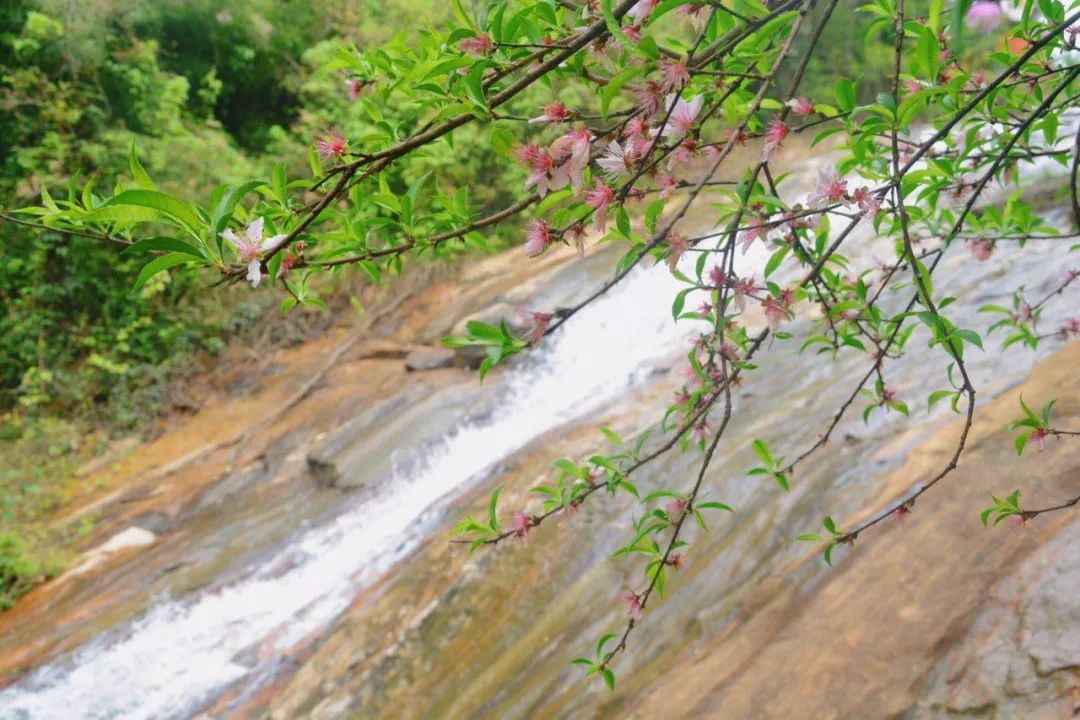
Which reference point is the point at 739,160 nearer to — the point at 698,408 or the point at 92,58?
the point at 92,58

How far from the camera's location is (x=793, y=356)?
5.10 m

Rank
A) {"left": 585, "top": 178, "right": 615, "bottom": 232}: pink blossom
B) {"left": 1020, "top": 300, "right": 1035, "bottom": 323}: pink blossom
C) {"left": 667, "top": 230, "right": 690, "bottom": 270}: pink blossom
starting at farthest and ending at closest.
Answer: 1. {"left": 1020, "top": 300, "right": 1035, "bottom": 323}: pink blossom
2. {"left": 667, "top": 230, "right": 690, "bottom": 270}: pink blossom
3. {"left": 585, "top": 178, "right": 615, "bottom": 232}: pink blossom

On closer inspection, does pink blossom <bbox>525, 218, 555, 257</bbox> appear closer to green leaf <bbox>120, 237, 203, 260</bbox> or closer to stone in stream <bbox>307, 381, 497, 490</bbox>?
green leaf <bbox>120, 237, 203, 260</bbox>

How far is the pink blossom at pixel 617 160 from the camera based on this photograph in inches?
39.9

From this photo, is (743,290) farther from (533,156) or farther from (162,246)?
(162,246)

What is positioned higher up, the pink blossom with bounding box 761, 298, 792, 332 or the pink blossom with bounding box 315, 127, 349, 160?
the pink blossom with bounding box 315, 127, 349, 160

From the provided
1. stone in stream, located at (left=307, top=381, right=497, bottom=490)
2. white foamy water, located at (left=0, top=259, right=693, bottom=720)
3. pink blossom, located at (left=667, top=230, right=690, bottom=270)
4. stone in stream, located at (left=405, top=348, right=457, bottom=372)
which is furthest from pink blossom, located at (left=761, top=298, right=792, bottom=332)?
stone in stream, located at (left=405, top=348, right=457, bottom=372)

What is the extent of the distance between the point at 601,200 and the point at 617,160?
6 cm

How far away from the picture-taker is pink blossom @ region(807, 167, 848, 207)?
109 cm

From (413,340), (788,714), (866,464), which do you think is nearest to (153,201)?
(788,714)

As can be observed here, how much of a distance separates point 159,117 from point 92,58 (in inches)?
35.3

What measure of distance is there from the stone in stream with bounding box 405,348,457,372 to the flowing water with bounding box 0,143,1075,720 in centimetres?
78

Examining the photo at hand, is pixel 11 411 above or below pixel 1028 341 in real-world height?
above

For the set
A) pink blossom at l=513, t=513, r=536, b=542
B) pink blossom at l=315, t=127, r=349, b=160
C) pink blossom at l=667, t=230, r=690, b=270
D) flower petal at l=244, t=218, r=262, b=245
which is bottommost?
pink blossom at l=513, t=513, r=536, b=542
